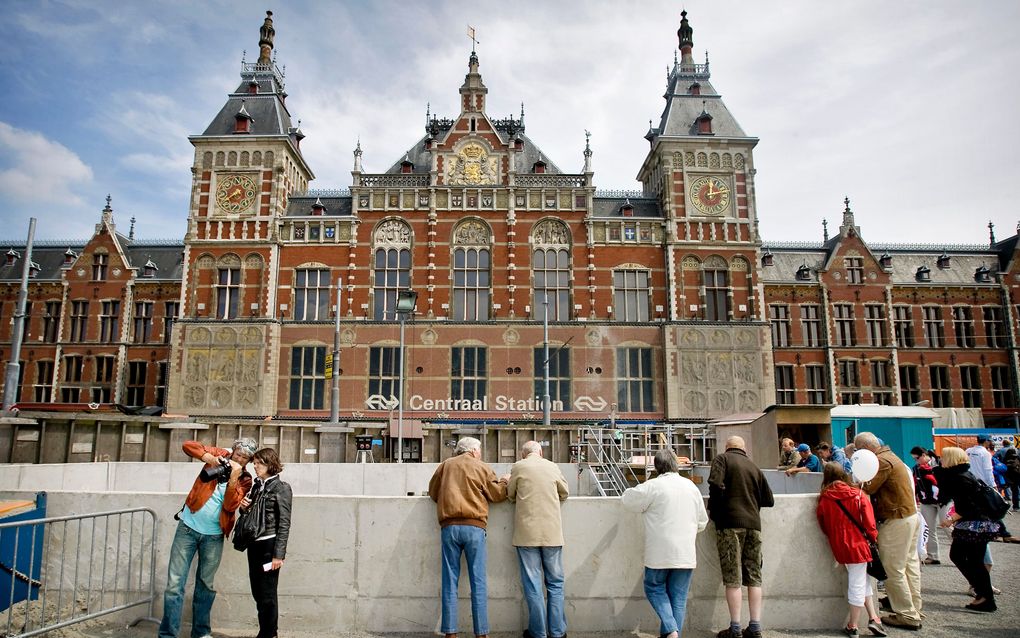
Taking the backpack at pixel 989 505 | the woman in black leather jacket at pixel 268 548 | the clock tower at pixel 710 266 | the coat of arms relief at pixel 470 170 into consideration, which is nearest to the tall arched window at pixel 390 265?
the coat of arms relief at pixel 470 170

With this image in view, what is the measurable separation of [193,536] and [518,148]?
3073cm

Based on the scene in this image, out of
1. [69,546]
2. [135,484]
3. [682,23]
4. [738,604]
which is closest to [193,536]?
[69,546]

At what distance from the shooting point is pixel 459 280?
34.2m

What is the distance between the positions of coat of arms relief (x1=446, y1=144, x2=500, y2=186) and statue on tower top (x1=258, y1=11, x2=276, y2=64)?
13538mm

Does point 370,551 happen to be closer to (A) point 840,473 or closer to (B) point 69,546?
(B) point 69,546

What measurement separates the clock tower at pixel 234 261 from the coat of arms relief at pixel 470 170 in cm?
872

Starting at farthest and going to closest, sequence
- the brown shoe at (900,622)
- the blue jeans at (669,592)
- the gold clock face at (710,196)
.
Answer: the gold clock face at (710,196) < the brown shoe at (900,622) < the blue jeans at (669,592)

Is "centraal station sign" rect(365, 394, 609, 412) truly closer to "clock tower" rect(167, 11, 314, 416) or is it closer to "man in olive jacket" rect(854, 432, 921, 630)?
"clock tower" rect(167, 11, 314, 416)

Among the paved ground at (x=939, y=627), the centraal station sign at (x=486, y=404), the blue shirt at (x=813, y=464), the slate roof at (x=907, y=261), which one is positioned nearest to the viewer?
the paved ground at (x=939, y=627)

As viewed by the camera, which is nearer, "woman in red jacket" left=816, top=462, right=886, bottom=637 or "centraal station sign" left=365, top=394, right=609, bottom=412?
"woman in red jacket" left=816, top=462, right=886, bottom=637

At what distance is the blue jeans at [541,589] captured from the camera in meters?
7.18

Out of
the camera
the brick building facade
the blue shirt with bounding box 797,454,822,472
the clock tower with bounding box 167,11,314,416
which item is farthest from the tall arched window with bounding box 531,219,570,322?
the camera

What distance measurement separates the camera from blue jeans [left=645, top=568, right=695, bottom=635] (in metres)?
7.12

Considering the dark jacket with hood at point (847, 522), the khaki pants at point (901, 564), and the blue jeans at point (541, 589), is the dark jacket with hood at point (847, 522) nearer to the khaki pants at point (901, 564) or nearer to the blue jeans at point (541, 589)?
the khaki pants at point (901, 564)
